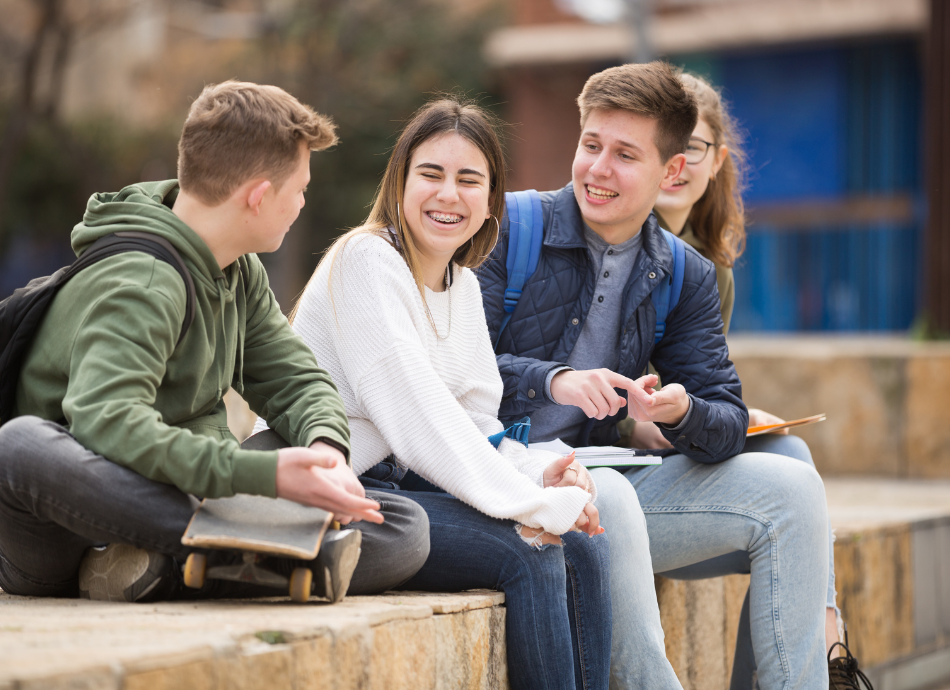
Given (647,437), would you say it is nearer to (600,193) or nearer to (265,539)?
(600,193)

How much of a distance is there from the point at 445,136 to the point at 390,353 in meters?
0.63

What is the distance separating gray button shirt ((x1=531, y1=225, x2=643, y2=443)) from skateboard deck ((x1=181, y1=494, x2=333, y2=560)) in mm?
1045

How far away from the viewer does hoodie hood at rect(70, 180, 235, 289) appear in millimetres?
2238

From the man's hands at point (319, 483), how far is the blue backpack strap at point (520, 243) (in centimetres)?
108

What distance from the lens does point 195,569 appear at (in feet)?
A: 6.94

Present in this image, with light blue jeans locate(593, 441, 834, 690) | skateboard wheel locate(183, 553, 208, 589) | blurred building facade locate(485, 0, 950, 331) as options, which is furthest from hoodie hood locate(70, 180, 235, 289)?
blurred building facade locate(485, 0, 950, 331)

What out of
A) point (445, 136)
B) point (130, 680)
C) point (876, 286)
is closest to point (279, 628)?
point (130, 680)

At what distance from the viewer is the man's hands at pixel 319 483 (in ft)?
6.76

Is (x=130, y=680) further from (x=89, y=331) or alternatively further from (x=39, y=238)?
(x=39, y=238)

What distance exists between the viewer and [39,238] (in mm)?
18797

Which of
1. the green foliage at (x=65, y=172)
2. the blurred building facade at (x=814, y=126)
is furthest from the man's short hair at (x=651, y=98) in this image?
the green foliage at (x=65, y=172)

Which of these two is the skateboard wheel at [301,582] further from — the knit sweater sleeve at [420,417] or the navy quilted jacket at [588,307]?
the navy quilted jacket at [588,307]

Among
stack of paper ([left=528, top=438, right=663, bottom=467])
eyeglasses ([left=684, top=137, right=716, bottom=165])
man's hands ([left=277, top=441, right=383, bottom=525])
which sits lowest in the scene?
stack of paper ([left=528, top=438, right=663, bottom=467])

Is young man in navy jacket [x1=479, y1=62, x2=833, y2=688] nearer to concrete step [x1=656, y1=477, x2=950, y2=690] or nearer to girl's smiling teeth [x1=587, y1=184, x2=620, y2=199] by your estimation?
girl's smiling teeth [x1=587, y1=184, x2=620, y2=199]
